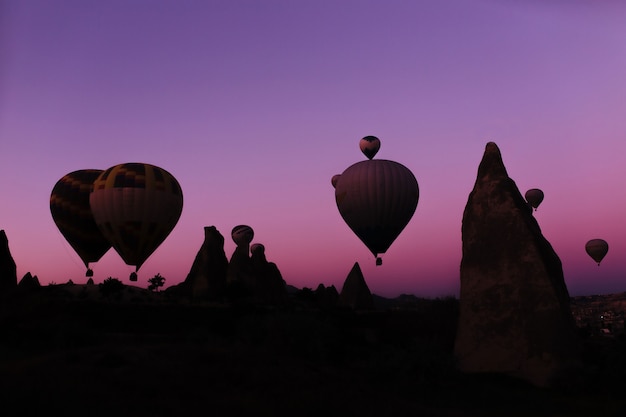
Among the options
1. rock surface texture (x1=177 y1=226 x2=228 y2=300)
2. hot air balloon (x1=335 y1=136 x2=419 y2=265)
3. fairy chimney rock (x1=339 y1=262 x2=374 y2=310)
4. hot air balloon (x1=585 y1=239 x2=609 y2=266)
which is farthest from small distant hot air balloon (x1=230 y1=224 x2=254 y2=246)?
hot air balloon (x1=585 y1=239 x2=609 y2=266)

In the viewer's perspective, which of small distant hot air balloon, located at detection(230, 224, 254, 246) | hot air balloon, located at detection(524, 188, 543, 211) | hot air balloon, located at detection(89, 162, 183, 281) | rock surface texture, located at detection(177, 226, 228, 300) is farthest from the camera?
small distant hot air balloon, located at detection(230, 224, 254, 246)

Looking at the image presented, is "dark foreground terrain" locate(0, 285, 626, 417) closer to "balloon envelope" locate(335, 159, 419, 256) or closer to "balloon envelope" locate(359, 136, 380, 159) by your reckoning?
"balloon envelope" locate(335, 159, 419, 256)

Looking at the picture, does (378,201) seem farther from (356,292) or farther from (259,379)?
(356,292)

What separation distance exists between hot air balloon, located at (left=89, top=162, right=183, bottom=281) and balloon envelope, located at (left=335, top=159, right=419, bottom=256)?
37.9 ft

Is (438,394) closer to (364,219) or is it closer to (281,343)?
(281,343)

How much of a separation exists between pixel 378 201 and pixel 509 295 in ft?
46.4

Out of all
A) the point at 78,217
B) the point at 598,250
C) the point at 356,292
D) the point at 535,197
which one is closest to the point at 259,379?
the point at 78,217

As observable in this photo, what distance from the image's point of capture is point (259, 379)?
50.5 ft

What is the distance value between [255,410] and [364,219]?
78.5 ft

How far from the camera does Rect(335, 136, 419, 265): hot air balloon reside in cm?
3541

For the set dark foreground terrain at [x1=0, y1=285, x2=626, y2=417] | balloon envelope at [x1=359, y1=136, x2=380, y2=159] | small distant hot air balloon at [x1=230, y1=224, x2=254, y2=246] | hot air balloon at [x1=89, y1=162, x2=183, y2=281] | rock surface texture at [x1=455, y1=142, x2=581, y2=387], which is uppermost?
balloon envelope at [x1=359, y1=136, x2=380, y2=159]

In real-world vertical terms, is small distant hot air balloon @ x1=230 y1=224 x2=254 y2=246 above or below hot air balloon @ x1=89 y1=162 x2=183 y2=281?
above

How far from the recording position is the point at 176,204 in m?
36.8

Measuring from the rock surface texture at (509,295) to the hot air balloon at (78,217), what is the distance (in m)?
26.5
